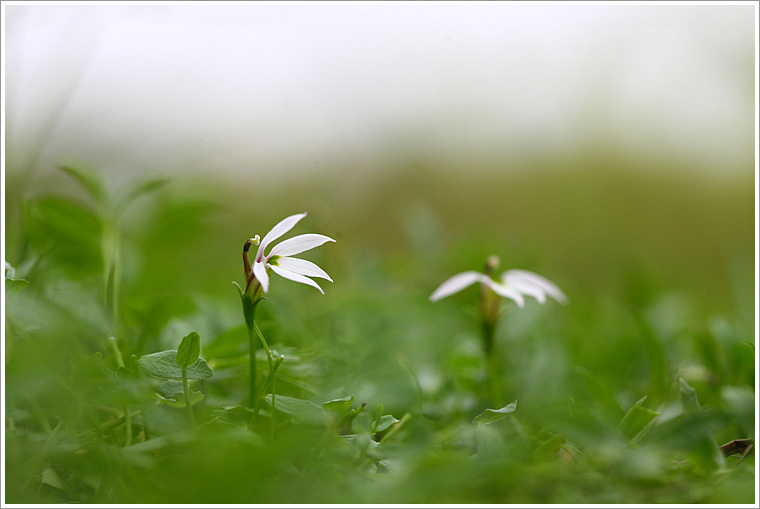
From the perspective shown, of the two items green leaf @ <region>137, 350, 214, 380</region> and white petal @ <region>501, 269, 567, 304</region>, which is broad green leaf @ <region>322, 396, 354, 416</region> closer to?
green leaf @ <region>137, 350, 214, 380</region>

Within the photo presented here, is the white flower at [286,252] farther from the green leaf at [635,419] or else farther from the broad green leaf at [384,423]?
the green leaf at [635,419]

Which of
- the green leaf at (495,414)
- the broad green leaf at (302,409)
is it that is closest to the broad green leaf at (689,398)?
the green leaf at (495,414)

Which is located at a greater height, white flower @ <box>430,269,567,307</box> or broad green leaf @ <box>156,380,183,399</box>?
white flower @ <box>430,269,567,307</box>

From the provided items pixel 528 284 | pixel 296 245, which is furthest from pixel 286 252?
pixel 528 284

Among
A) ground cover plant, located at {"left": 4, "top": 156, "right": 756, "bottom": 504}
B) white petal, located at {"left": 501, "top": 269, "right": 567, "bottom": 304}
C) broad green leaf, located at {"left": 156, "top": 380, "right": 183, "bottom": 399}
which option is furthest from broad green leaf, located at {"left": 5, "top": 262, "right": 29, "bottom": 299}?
white petal, located at {"left": 501, "top": 269, "right": 567, "bottom": 304}

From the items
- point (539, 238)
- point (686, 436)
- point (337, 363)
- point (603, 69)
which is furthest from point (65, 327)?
point (603, 69)

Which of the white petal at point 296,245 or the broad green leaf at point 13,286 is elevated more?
the white petal at point 296,245

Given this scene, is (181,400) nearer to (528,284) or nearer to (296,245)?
(296,245)

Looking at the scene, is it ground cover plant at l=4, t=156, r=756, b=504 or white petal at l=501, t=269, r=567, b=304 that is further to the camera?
white petal at l=501, t=269, r=567, b=304
